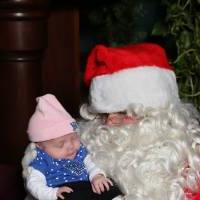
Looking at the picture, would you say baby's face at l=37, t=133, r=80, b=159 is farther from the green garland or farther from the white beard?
the green garland

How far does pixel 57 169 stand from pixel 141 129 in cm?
18

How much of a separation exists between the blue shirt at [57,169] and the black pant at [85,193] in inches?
0.7

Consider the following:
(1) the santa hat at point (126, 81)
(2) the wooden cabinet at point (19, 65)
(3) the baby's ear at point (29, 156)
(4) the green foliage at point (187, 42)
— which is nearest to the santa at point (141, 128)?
(1) the santa hat at point (126, 81)

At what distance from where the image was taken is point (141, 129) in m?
1.09

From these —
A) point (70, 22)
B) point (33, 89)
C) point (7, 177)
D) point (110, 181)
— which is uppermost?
point (70, 22)

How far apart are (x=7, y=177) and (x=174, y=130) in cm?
47

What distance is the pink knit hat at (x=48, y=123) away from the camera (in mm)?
1029

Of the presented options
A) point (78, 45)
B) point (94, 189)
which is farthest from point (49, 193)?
point (78, 45)

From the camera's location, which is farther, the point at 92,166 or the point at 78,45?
the point at 78,45

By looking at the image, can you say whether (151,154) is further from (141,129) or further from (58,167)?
(58,167)

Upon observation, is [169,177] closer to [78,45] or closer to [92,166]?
[92,166]

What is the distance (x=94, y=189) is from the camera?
3.37 ft

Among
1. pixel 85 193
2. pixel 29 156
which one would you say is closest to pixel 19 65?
pixel 29 156

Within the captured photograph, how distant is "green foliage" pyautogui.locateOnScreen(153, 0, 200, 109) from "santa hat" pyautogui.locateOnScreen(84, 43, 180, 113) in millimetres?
440
